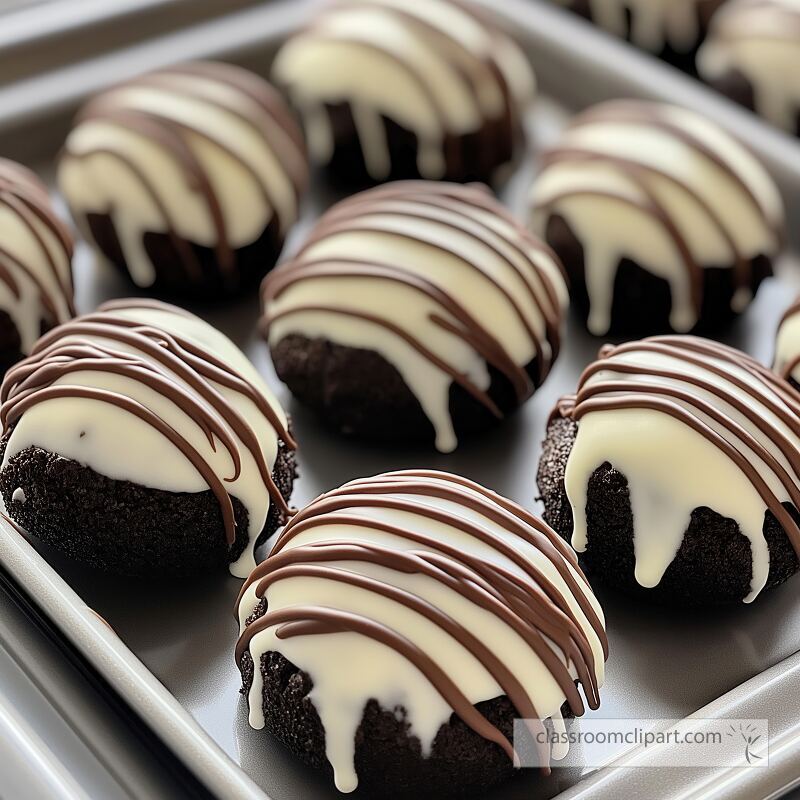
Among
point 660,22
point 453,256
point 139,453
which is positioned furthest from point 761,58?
point 139,453

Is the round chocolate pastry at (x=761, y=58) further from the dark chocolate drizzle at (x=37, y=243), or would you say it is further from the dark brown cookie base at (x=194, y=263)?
the dark chocolate drizzle at (x=37, y=243)

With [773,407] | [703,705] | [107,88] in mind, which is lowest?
[703,705]

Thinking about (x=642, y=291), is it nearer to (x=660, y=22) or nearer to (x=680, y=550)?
(x=680, y=550)

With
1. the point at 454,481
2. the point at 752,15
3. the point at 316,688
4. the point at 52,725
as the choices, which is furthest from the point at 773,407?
the point at 752,15

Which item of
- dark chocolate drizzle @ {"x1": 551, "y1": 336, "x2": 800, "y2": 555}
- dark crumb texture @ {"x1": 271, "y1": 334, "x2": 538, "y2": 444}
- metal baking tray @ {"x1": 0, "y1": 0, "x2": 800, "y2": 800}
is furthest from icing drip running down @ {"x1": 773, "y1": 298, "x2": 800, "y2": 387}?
dark crumb texture @ {"x1": 271, "y1": 334, "x2": 538, "y2": 444}

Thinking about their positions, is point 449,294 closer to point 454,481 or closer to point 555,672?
point 454,481
